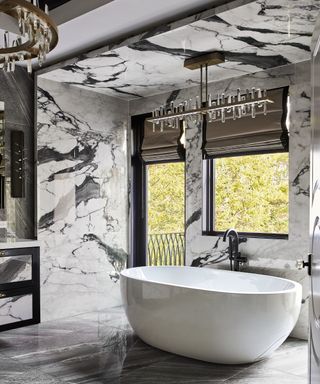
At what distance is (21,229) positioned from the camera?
4.50 m

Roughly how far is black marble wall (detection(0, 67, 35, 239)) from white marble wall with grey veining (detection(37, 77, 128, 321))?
93 millimetres

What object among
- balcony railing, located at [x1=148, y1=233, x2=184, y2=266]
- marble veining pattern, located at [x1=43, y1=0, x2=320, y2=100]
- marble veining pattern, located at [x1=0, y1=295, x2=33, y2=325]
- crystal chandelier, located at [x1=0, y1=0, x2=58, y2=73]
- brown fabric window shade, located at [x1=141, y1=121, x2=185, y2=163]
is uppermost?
marble veining pattern, located at [x1=43, y1=0, x2=320, y2=100]

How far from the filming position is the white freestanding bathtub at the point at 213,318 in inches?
123

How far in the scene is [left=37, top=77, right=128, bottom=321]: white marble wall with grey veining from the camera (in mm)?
4598

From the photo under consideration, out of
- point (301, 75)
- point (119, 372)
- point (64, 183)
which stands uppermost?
point (301, 75)

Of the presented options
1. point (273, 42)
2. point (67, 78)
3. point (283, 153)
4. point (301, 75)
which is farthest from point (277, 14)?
point (67, 78)

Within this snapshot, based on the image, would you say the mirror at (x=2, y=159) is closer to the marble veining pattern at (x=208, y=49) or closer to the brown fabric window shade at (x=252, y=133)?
the marble veining pattern at (x=208, y=49)

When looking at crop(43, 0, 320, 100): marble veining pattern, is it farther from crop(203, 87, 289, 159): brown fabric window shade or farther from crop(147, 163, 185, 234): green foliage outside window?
crop(147, 163, 185, 234): green foliage outside window

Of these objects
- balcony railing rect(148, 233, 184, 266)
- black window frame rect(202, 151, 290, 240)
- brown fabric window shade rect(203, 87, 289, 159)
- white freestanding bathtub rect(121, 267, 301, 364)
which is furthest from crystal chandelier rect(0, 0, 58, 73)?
balcony railing rect(148, 233, 184, 266)

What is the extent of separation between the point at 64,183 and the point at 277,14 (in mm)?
2716

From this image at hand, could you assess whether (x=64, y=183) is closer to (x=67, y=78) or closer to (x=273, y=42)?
(x=67, y=78)

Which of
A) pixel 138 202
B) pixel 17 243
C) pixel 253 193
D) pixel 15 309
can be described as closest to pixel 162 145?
pixel 138 202

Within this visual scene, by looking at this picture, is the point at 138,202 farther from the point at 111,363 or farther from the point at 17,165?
the point at 111,363

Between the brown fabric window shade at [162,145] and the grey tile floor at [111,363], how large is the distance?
196 centimetres
